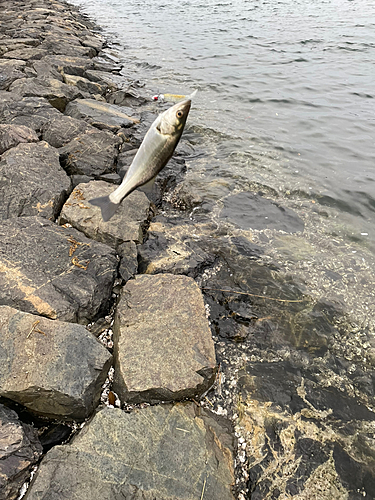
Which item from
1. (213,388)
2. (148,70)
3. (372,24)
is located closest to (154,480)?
(213,388)

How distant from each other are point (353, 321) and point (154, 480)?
288 cm

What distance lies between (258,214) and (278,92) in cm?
747

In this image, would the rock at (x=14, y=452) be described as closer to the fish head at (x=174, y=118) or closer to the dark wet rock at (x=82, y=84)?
the fish head at (x=174, y=118)

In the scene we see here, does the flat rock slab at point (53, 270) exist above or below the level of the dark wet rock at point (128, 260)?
above


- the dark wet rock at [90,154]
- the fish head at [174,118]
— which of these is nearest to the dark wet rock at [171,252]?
the dark wet rock at [90,154]

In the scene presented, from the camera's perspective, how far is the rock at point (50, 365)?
263 centimetres

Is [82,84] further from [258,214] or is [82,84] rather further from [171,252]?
[171,252]

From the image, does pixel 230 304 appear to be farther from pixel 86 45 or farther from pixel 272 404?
pixel 86 45

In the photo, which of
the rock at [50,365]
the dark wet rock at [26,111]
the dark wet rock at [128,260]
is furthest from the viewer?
the dark wet rock at [26,111]

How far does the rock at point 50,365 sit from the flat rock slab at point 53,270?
303 mm

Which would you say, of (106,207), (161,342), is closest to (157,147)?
(106,207)

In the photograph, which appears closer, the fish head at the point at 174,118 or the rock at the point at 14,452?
the rock at the point at 14,452

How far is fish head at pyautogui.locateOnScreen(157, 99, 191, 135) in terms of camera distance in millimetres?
2520

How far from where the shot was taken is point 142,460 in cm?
244
